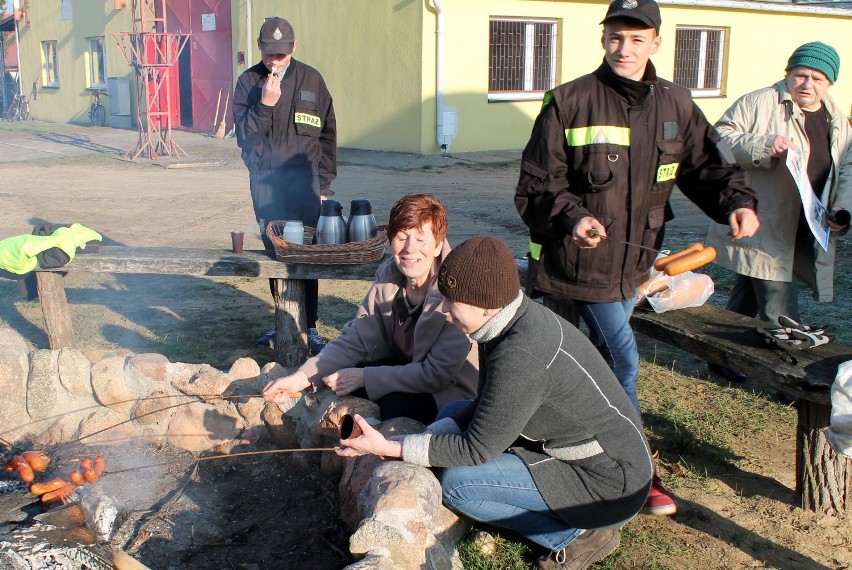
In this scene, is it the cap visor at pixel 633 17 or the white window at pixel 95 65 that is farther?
the white window at pixel 95 65

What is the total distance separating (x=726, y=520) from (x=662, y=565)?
1.57 ft

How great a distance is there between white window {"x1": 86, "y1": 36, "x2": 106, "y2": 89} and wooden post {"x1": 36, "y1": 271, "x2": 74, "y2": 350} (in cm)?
1970

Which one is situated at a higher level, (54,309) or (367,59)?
(367,59)

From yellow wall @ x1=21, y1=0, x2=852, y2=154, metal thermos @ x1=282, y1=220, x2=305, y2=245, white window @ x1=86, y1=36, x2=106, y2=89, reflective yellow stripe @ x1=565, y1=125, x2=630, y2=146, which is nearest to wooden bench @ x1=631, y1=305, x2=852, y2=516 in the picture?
reflective yellow stripe @ x1=565, y1=125, x2=630, y2=146

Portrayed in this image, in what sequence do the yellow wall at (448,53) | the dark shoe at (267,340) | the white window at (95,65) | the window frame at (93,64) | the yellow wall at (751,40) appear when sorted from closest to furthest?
the dark shoe at (267,340) < the yellow wall at (448,53) < the yellow wall at (751,40) < the window frame at (93,64) < the white window at (95,65)

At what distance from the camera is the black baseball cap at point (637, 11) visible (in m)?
3.06

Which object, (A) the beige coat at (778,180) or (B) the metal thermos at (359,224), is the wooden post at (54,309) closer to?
(B) the metal thermos at (359,224)

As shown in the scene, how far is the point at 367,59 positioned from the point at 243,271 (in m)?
11.4

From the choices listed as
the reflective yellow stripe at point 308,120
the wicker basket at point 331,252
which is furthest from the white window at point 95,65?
the wicker basket at point 331,252

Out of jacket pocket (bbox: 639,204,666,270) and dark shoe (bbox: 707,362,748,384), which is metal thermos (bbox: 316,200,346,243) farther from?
dark shoe (bbox: 707,362,748,384)

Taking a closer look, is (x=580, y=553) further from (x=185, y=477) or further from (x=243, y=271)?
(x=243, y=271)

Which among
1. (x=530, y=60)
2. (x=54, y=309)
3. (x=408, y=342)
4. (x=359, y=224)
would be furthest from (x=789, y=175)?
(x=530, y=60)

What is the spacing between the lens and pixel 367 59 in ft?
50.8

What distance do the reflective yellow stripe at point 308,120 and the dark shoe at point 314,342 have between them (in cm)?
131
